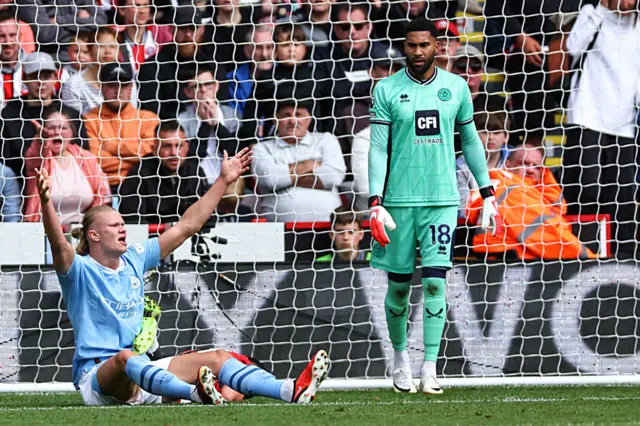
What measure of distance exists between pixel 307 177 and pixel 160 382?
4023 millimetres

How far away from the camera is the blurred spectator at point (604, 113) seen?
816 centimetres

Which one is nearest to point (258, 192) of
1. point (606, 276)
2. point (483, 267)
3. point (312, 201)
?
point (312, 201)

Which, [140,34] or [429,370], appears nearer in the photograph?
[429,370]

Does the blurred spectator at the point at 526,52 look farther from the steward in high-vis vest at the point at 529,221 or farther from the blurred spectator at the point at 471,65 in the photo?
the steward in high-vis vest at the point at 529,221

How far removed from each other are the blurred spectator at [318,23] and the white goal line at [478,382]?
3.07 meters

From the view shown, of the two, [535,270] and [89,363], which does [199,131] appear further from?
[89,363]

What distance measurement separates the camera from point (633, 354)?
7062mm

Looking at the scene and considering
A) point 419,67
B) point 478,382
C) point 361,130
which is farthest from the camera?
point 361,130

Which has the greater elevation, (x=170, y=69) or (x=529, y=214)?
(x=170, y=69)

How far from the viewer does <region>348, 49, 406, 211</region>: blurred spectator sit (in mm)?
8391

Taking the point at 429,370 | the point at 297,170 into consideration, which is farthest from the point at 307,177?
the point at 429,370

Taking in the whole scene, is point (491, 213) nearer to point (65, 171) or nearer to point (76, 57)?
point (65, 171)

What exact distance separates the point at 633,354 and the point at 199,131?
3.58 meters

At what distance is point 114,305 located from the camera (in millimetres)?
5039
